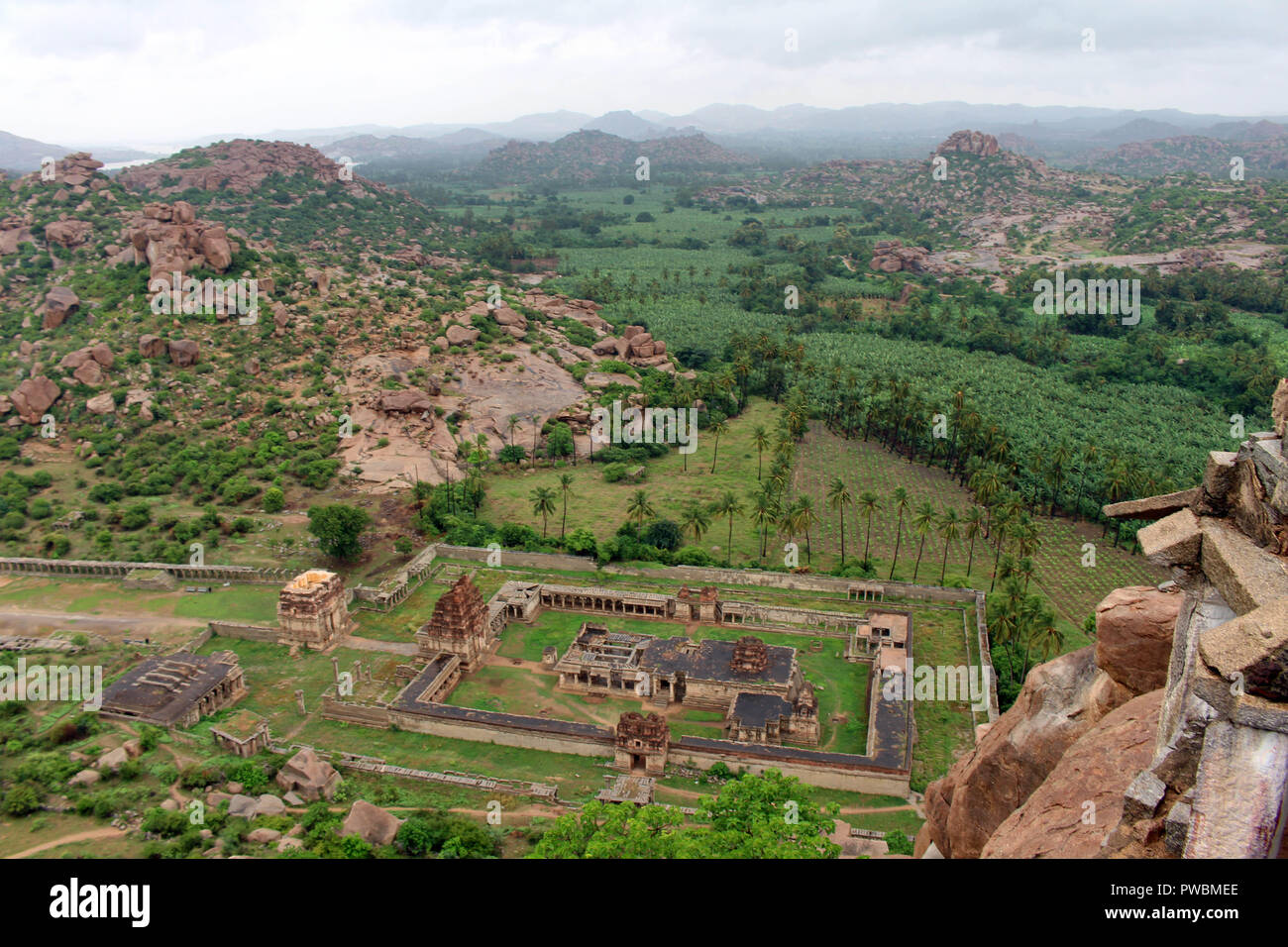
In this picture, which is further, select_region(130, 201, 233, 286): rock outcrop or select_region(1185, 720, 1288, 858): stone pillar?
select_region(130, 201, 233, 286): rock outcrop

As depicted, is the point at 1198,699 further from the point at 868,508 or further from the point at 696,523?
the point at 868,508

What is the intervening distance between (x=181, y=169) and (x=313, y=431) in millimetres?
100822

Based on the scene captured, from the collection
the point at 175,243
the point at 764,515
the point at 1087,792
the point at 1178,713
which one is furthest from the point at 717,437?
the point at 1178,713

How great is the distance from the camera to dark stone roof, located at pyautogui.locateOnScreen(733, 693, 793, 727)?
1636 inches

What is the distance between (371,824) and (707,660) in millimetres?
19436

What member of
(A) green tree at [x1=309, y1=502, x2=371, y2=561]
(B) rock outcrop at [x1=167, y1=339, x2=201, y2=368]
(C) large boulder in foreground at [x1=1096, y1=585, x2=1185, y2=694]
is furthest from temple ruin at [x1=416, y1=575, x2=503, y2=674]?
(B) rock outcrop at [x1=167, y1=339, x2=201, y2=368]

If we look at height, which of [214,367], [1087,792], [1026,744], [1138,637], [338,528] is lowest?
[338,528]

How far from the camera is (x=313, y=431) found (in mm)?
78625

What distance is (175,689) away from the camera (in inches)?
1711

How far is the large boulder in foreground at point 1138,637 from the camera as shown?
1436 centimetres

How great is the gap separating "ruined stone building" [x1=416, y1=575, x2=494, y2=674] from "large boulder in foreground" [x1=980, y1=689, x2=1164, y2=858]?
37.0 metres

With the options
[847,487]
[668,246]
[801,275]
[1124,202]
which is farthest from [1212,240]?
[847,487]

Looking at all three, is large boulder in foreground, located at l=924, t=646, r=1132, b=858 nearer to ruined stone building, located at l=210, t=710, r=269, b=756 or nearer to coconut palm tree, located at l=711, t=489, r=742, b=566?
ruined stone building, located at l=210, t=710, r=269, b=756

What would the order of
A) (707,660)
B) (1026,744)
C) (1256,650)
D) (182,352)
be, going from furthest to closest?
1. (182,352)
2. (707,660)
3. (1026,744)
4. (1256,650)
